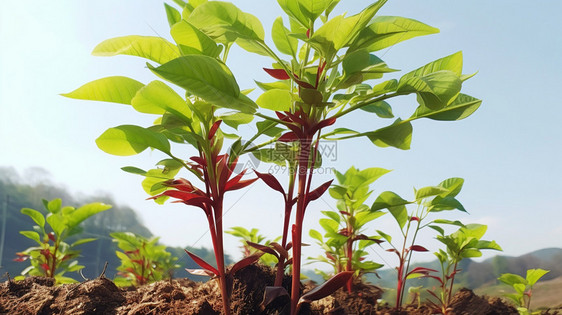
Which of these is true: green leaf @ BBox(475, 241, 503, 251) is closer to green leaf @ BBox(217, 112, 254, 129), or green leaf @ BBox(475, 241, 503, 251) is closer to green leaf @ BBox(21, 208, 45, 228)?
green leaf @ BBox(217, 112, 254, 129)

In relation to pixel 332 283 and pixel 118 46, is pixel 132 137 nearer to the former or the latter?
pixel 118 46

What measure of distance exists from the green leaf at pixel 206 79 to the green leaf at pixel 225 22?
0.39 feet

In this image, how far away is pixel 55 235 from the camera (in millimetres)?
1914

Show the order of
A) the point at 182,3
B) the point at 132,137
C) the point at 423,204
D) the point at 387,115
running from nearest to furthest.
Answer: the point at 132,137 → the point at 182,3 → the point at 387,115 → the point at 423,204

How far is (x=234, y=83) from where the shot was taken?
83 cm

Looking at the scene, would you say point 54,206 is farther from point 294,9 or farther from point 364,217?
point 294,9

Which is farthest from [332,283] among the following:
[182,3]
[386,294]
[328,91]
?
[386,294]

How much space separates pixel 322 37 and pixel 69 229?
1.62 meters

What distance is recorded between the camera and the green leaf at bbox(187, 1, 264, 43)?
0.89 metres

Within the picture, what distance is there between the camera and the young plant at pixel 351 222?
5.12 feet

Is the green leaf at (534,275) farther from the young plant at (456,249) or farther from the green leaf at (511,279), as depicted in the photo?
the young plant at (456,249)

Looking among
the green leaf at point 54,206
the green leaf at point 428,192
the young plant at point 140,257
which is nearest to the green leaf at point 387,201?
the green leaf at point 428,192

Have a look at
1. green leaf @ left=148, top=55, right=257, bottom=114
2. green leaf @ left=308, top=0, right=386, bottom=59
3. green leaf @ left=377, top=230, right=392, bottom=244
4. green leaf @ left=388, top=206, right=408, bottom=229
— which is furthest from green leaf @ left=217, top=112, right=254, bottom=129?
green leaf @ left=377, top=230, right=392, bottom=244

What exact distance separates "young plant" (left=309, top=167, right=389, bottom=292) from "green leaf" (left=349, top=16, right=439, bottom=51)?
698mm
